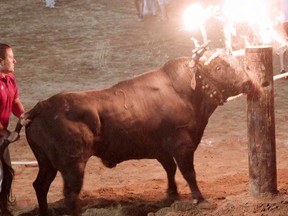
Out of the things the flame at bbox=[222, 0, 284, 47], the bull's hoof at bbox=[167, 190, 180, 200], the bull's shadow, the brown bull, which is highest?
the flame at bbox=[222, 0, 284, 47]

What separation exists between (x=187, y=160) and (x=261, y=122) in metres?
0.88

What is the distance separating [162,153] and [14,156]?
11.4ft

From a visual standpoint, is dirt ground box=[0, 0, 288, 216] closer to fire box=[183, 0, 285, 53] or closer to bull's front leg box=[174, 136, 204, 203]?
bull's front leg box=[174, 136, 204, 203]

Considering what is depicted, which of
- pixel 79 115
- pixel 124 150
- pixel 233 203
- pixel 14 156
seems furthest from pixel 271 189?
pixel 14 156

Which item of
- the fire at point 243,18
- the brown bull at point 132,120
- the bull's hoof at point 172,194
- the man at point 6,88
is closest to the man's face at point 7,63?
the man at point 6,88

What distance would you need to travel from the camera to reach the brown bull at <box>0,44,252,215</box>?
5527mm

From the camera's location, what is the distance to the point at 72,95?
571 centimetres

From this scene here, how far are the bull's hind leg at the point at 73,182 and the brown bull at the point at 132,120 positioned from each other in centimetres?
1

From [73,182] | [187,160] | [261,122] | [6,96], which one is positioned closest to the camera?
[73,182]

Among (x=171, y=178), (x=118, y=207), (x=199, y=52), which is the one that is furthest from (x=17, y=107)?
(x=199, y=52)

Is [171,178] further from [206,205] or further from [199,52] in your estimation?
[199,52]

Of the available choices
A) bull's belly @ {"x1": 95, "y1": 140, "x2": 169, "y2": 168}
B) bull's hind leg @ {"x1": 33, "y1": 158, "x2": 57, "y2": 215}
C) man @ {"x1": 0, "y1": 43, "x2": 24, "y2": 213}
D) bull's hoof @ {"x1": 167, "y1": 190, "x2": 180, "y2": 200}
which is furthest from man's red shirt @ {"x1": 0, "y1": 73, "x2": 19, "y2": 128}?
bull's hoof @ {"x1": 167, "y1": 190, "x2": 180, "y2": 200}

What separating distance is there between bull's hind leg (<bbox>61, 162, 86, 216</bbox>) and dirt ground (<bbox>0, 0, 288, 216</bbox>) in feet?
0.76

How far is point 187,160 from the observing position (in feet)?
19.2
